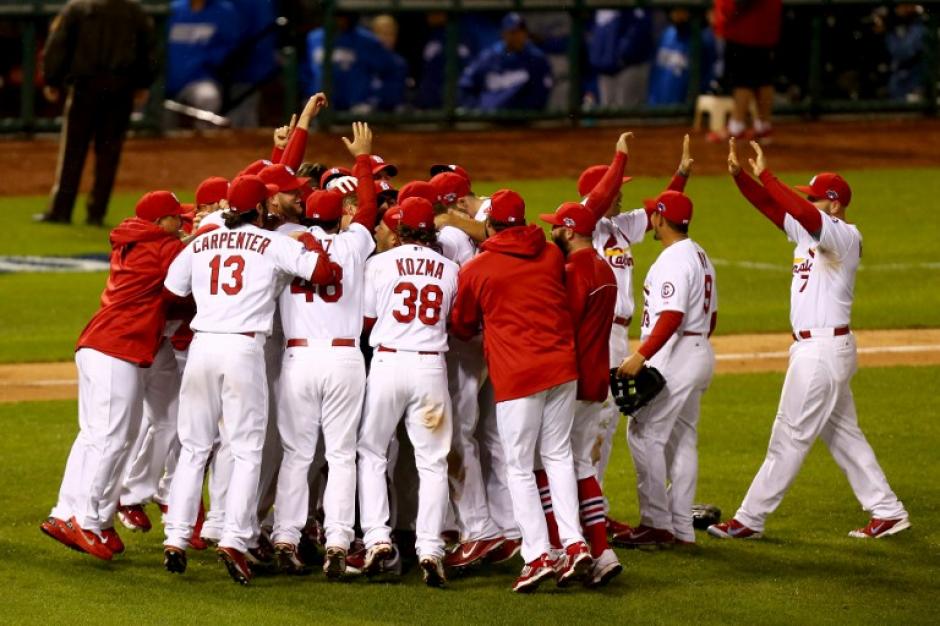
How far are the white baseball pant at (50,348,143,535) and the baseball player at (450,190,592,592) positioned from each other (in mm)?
1561

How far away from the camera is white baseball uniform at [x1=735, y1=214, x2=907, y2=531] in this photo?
Answer: 8914 millimetres

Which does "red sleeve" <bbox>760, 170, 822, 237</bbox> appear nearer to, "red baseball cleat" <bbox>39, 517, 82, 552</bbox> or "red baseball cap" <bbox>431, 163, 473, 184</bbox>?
"red baseball cap" <bbox>431, 163, 473, 184</bbox>

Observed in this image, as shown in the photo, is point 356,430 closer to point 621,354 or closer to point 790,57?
point 621,354

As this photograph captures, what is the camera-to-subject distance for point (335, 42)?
20.4m

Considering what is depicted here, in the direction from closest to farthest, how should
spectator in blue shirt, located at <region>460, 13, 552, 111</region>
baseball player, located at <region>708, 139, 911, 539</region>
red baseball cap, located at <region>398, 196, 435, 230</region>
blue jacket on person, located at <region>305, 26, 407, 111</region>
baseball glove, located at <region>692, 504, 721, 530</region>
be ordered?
red baseball cap, located at <region>398, 196, 435, 230</region> < baseball player, located at <region>708, 139, 911, 539</region> < baseball glove, located at <region>692, 504, 721, 530</region> < blue jacket on person, located at <region>305, 26, 407, 111</region> < spectator in blue shirt, located at <region>460, 13, 552, 111</region>

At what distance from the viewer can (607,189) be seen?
8.64 meters

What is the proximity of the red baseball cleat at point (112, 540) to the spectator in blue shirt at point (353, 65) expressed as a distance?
12.4m

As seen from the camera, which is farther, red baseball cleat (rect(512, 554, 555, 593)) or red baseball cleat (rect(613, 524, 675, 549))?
red baseball cleat (rect(613, 524, 675, 549))

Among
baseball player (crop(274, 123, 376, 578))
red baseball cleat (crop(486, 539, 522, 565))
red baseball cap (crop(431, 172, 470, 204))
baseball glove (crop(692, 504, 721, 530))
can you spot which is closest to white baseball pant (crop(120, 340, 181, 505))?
baseball player (crop(274, 123, 376, 578))

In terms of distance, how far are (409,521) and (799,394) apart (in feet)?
6.60

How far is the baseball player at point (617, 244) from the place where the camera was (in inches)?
349

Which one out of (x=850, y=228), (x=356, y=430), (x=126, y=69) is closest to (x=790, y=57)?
(x=126, y=69)


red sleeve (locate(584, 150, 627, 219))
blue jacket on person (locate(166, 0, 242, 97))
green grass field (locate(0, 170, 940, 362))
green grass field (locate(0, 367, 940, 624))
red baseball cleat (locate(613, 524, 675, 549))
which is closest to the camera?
green grass field (locate(0, 367, 940, 624))

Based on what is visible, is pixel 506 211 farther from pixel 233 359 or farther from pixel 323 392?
pixel 233 359
